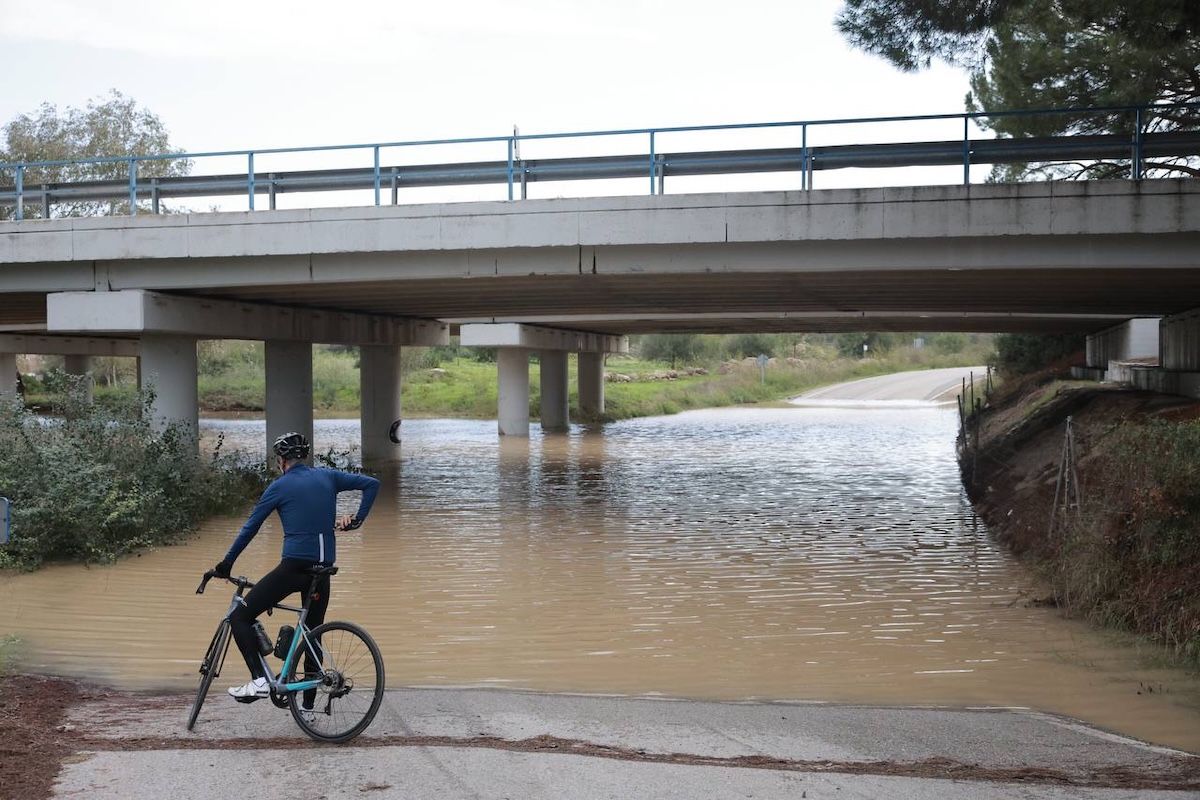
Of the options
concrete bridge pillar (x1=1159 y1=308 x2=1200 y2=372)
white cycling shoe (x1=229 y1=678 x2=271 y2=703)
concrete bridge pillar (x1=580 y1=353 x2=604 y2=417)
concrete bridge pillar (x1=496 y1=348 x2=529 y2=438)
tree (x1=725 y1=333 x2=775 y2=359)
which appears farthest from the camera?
tree (x1=725 y1=333 x2=775 y2=359)

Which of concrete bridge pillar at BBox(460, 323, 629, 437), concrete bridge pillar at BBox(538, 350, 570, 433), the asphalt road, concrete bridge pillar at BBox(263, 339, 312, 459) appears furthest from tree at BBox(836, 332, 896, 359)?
the asphalt road

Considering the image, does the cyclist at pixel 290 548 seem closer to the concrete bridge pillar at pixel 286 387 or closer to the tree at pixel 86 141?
the concrete bridge pillar at pixel 286 387

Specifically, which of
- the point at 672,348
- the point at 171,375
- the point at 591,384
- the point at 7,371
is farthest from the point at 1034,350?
the point at 672,348

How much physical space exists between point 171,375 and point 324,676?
15.4 metres

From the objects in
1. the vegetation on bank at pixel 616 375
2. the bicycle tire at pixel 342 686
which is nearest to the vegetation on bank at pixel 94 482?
the bicycle tire at pixel 342 686

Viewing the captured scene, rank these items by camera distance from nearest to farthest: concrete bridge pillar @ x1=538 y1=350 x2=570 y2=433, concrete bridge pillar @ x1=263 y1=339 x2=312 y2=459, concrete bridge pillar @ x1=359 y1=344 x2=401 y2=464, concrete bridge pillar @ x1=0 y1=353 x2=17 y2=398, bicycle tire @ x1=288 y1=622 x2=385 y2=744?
1. bicycle tire @ x1=288 y1=622 x2=385 y2=744
2. concrete bridge pillar @ x1=263 y1=339 x2=312 y2=459
3. concrete bridge pillar @ x1=359 y1=344 x2=401 y2=464
4. concrete bridge pillar @ x1=538 y1=350 x2=570 y2=433
5. concrete bridge pillar @ x1=0 y1=353 x2=17 y2=398

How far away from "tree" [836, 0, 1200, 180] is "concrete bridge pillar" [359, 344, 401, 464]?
618 inches

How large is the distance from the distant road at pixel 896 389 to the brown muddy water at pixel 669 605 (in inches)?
1820

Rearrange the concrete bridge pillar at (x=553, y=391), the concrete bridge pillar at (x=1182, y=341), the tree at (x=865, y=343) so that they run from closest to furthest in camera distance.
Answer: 1. the concrete bridge pillar at (x=1182, y=341)
2. the concrete bridge pillar at (x=553, y=391)
3. the tree at (x=865, y=343)

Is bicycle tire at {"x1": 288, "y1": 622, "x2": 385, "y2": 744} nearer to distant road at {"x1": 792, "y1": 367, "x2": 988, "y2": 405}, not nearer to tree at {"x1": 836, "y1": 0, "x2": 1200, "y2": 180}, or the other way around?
tree at {"x1": 836, "y1": 0, "x2": 1200, "y2": 180}

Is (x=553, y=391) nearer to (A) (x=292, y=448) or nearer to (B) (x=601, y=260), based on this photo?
(B) (x=601, y=260)

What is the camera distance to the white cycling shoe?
23.1 feet

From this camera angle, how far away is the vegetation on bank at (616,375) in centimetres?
5798

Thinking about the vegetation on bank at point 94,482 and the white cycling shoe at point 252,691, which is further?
the vegetation on bank at point 94,482
